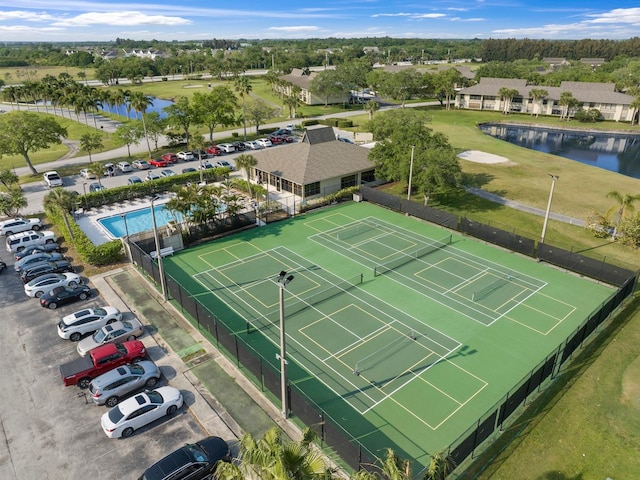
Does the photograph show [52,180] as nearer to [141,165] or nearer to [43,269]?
[141,165]

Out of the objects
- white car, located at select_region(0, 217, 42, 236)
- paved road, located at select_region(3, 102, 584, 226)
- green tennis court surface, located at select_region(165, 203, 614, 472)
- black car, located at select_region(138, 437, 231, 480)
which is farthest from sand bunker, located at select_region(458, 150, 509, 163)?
black car, located at select_region(138, 437, 231, 480)

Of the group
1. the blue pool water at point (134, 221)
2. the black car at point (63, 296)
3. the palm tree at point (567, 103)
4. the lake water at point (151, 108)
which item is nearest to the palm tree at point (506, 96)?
the palm tree at point (567, 103)

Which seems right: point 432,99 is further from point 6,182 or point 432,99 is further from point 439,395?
point 439,395

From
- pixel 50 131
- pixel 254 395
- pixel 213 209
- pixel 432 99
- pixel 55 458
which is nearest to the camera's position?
pixel 55 458

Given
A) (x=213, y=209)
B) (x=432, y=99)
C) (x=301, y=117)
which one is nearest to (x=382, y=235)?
(x=213, y=209)

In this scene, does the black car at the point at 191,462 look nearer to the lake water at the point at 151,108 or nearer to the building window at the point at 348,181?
the building window at the point at 348,181

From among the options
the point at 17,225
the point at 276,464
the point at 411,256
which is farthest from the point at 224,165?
the point at 276,464

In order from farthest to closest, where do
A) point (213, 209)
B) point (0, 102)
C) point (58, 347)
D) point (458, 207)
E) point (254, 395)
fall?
1. point (0, 102)
2. point (458, 207)
3. point (213, 209)
4. point (58, 347)
5. point (254, 395)
